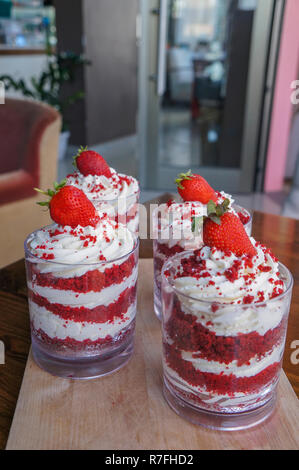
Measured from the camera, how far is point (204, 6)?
3656 millimetres

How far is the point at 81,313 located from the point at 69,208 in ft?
0.63

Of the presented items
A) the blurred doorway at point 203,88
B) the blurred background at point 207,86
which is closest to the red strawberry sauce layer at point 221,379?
the blurred background at point 207,86

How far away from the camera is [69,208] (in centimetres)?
81

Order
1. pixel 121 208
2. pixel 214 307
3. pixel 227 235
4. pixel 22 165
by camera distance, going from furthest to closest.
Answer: pixel 22 165, pixel 121 208, pixel 227 235, pixel 214 307

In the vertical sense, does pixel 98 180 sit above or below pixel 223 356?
above

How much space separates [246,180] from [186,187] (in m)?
3.32

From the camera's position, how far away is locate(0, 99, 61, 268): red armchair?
2244mm

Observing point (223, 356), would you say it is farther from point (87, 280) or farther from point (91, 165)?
point (91, 165)

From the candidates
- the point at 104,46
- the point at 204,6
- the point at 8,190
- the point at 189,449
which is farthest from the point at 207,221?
the point at 104,46

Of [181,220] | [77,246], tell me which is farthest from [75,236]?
[181,220]

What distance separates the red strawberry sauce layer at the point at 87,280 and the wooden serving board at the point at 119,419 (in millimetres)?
179

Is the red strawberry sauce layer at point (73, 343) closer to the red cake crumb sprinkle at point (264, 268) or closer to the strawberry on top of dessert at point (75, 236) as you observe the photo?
the strawberry on top of dessert at point (75, 236)

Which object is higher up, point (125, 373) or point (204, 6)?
point (204, 6)

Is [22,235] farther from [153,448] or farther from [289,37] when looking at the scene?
[289,37]
